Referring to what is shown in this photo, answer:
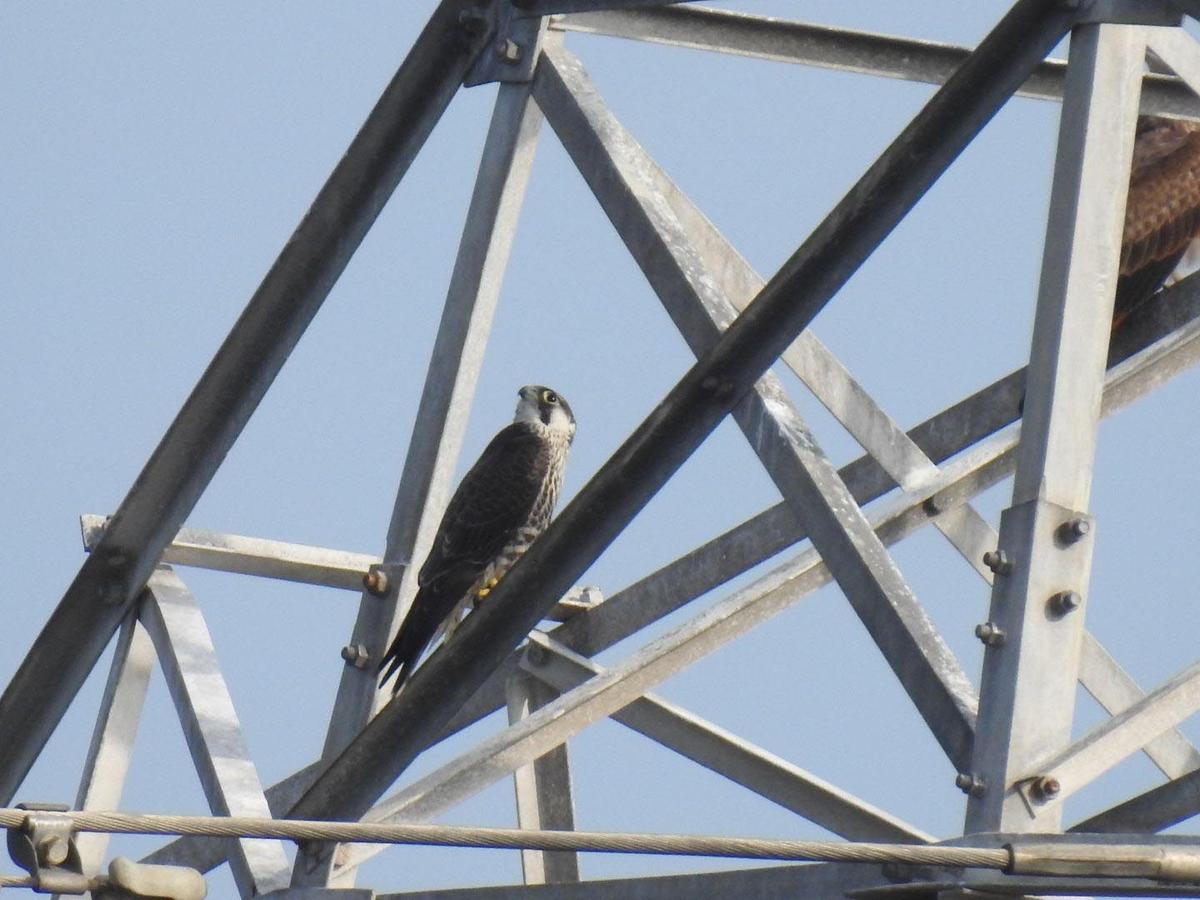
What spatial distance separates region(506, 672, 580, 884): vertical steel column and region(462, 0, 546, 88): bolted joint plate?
1.37m

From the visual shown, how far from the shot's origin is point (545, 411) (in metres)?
7.25

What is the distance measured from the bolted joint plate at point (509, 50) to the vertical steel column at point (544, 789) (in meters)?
1.37

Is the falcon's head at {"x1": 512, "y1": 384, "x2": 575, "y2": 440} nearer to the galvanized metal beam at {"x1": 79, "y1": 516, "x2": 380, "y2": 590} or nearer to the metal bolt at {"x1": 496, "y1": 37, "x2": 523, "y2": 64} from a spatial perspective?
the galvanized metal beam at {"x1": 79, "y1": 516, "x2": 380, "y2": 590}

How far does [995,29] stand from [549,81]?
3.79ft

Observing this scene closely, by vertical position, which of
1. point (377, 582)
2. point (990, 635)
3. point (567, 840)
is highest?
point (377, 582)

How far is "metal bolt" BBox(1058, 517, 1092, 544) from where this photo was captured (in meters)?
2.76

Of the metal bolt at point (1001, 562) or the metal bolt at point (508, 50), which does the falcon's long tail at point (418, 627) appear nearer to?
the metal bolt at point (508, 50)

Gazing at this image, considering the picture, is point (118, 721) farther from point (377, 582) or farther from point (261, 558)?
point (377, 582)

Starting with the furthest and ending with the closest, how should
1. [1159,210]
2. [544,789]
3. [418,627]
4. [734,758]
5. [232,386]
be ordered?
1. [1159,210]
2. [418,627]
3. [544,789]
4. [734,758]
5. [232,386]

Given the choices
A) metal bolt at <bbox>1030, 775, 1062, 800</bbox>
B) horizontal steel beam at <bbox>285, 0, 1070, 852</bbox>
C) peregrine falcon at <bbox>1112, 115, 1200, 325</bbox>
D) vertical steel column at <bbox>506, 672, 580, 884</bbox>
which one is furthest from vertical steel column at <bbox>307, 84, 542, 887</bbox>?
peregrine falcon at <bbox>1112, 115, 1200, 325</bbox>

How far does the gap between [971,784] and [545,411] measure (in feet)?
15.2

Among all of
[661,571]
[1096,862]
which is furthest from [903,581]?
[661,571]

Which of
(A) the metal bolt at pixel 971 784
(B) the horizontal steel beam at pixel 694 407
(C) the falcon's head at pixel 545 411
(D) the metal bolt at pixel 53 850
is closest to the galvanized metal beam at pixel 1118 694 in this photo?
(B) the horizontal steel beam at pixel 694 407

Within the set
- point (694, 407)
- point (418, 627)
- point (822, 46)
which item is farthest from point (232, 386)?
point (822, 46)
